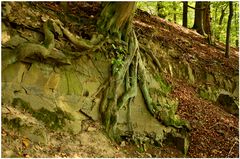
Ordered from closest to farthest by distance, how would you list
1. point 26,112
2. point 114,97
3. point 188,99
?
point 26,112, point 114,97, point 188,99

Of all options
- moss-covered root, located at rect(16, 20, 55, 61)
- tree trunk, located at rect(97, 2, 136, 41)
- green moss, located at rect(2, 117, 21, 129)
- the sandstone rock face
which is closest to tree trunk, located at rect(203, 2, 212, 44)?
tree trunk, located at rect(97, 2, 136, 41)

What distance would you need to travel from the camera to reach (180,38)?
14414 mm

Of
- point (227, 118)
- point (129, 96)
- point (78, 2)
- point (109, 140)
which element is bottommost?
point (227, 118)

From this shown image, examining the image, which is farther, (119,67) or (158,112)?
(158,112)

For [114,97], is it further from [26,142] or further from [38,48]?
[26,142]

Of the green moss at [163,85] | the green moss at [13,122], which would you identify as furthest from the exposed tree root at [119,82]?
the green moss at [13,122]

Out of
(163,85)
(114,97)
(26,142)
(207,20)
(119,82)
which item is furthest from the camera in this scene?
(207,20)

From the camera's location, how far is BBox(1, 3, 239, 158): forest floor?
642 cm

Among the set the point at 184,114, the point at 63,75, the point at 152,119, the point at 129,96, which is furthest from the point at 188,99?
the point at 63,75

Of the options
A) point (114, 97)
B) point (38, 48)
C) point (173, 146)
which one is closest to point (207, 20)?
point (173, 146)

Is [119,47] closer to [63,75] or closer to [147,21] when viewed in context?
[63,75]

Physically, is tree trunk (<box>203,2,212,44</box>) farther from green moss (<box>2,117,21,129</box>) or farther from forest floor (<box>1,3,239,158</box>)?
green moss (<box>2,117,21,129</box>)

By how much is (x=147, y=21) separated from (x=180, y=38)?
1509 mm

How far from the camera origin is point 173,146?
8805 millimetres
